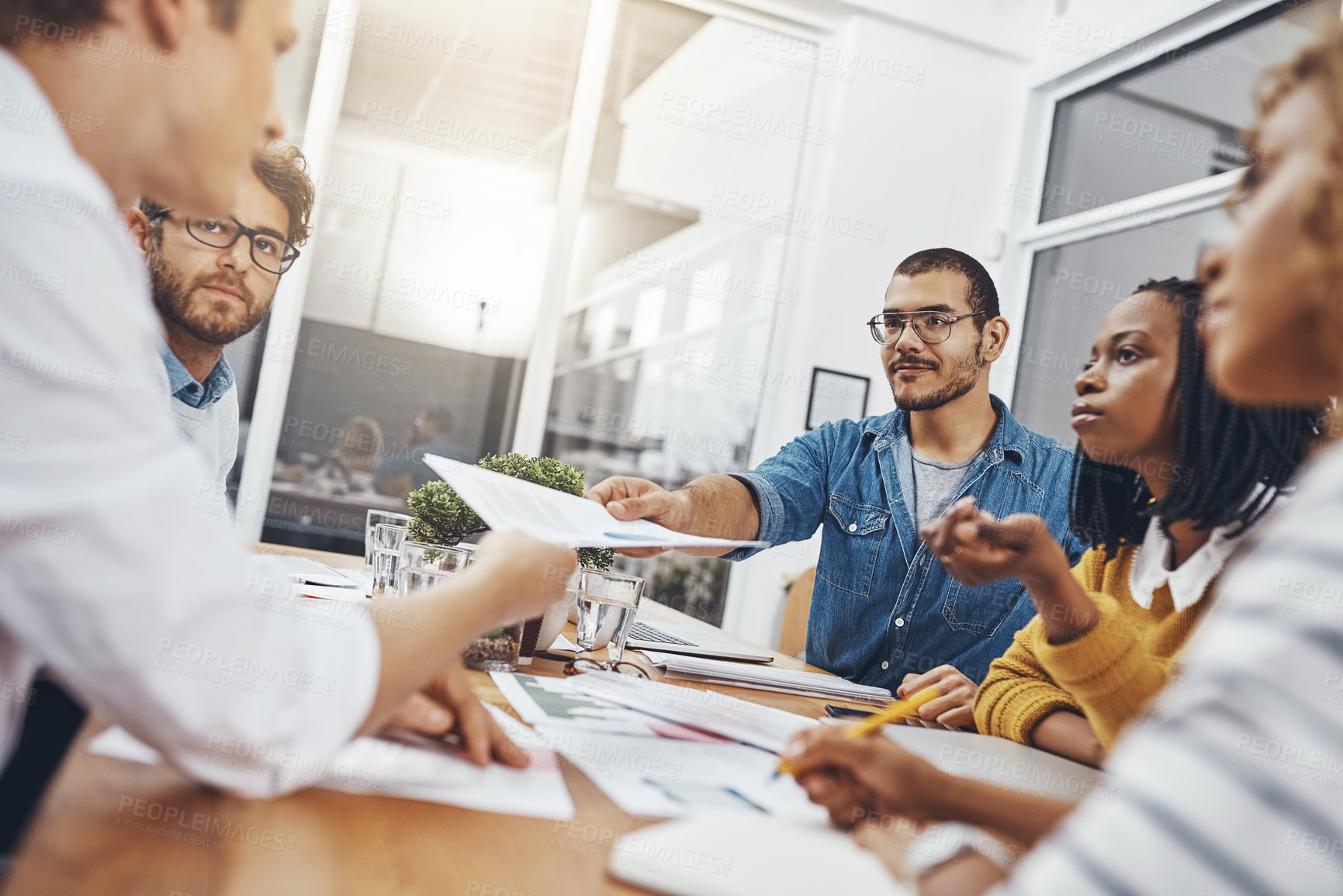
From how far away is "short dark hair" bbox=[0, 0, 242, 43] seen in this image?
0.64 metres

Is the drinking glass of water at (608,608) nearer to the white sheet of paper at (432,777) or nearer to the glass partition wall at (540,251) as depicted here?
the white sheet of paper at (432,777)

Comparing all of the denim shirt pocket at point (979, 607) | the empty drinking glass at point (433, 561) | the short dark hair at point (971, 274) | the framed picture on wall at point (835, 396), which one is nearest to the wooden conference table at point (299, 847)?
the empty drinking glass at point (433, 561)

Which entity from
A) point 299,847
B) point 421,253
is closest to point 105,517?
point 299,847

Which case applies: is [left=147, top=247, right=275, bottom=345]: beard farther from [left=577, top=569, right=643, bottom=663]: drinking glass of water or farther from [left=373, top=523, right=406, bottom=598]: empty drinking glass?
[left=577, top=569, right=643, bottom=663]: drinking glass of water

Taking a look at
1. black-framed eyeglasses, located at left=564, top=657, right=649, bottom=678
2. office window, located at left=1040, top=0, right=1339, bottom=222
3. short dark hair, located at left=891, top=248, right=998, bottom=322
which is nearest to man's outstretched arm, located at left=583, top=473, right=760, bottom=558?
black-framed eyeglasses, located at left=564, top=657, right=649, bottom=678

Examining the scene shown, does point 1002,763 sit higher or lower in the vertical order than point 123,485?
lower

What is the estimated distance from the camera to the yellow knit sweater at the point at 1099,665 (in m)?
1.09

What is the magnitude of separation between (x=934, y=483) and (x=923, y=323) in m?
0.37

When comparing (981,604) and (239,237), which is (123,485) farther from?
(981,604)

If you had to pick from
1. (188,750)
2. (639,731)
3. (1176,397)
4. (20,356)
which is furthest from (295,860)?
(1176,397)

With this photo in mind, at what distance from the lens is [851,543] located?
2.21 metres

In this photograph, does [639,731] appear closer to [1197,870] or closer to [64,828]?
→ [64,828]

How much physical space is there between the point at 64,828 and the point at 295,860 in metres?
0.14

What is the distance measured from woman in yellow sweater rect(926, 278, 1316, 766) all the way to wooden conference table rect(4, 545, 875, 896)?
0.57 meters
